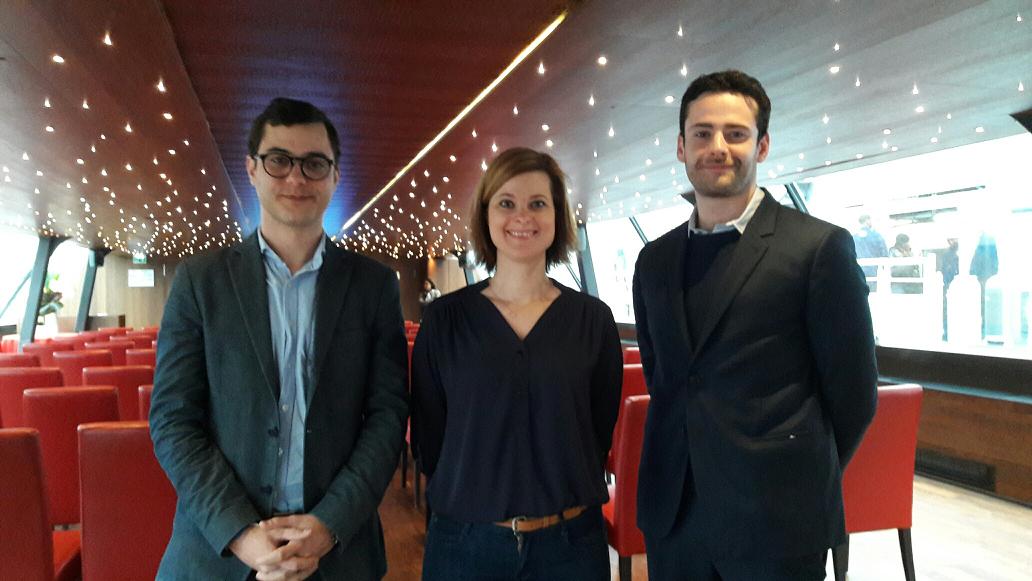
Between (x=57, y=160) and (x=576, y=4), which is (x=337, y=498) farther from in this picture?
(x=57, y=160)

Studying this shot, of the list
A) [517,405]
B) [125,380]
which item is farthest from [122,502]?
[125,380]

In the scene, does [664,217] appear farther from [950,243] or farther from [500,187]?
[500,187]

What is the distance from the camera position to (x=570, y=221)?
6.02 feet

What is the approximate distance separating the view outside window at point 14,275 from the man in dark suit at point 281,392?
25796mm

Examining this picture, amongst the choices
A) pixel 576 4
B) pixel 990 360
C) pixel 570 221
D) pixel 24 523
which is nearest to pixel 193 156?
pixel 576 4

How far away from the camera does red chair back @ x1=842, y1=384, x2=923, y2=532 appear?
3098 millimetres

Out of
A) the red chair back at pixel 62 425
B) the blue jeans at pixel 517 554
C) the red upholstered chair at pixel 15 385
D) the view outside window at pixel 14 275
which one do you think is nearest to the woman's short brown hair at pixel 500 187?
the blue jeans at pixel 517 554

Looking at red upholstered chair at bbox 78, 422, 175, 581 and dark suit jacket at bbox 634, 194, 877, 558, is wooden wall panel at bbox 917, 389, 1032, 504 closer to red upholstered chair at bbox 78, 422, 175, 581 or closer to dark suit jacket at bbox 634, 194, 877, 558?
dark suit jacket at bbox 634, 194, 877, 558

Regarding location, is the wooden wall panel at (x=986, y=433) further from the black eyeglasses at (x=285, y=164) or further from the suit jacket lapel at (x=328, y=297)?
the black eyeglasses at (x=285, y=164)

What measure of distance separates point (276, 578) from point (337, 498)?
0.20 metres

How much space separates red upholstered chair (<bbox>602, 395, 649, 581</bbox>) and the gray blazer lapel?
156 centimetres

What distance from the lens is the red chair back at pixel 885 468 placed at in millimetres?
3098

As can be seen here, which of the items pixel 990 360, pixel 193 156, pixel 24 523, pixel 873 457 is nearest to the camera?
pixel 24 523

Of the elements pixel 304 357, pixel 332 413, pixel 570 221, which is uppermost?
pixel 570 221
